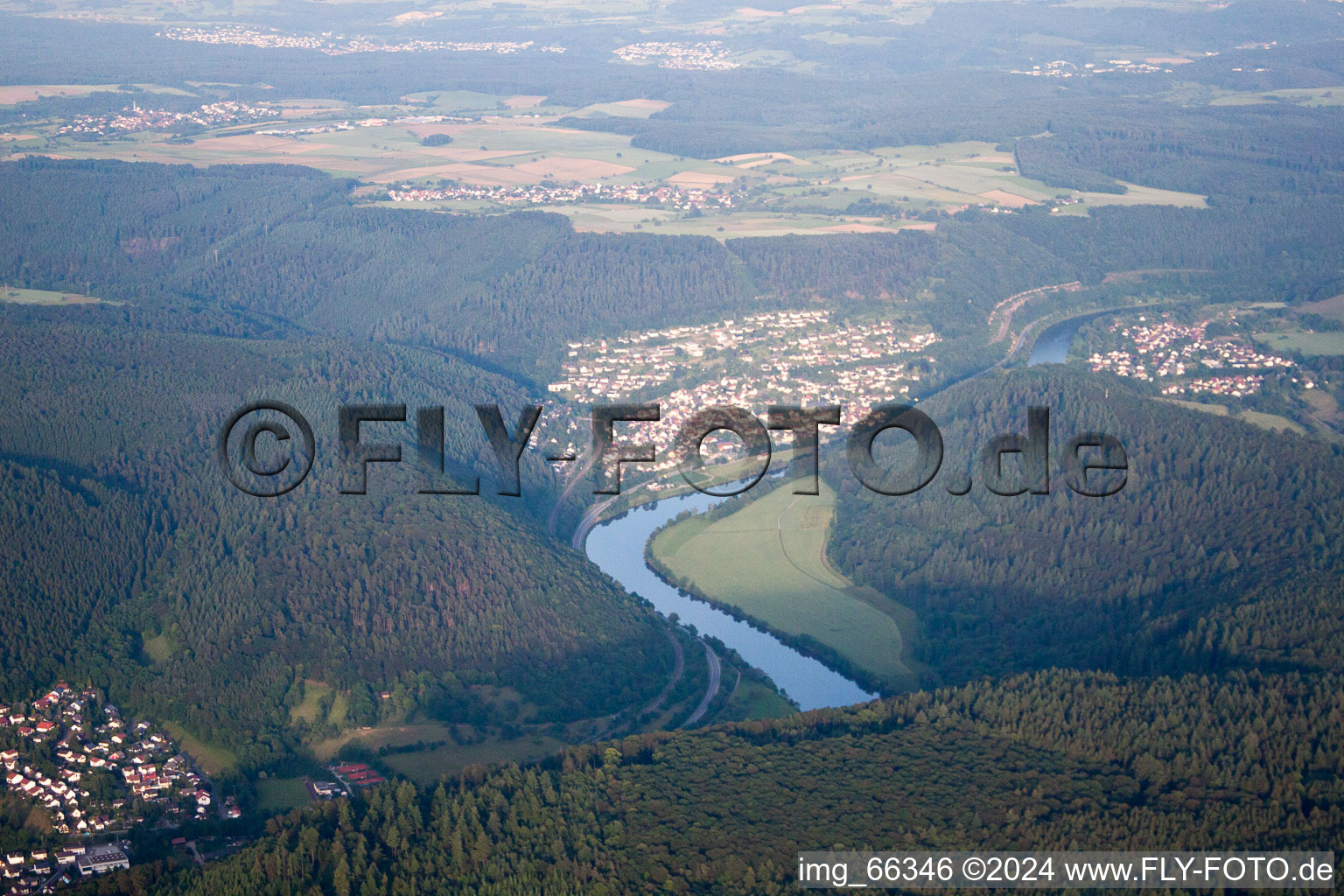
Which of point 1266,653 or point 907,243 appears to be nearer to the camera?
point 1266,653

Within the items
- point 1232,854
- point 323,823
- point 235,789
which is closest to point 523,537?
point 235,789

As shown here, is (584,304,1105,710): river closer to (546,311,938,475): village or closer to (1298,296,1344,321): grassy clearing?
(546,311,938,475): village

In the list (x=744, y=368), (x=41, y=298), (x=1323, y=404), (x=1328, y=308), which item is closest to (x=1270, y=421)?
(x=1323, y=404)

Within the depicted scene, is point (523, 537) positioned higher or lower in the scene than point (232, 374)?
lower

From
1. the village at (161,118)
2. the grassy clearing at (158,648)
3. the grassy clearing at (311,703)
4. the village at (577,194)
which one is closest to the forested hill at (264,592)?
the grassy clearing at (158,648)

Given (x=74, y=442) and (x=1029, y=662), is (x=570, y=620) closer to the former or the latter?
(x=1029, y=662)

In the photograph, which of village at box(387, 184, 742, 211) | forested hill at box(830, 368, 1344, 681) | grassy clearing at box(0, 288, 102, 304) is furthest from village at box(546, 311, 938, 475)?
grassy clearing at box(0, 288, 102, 304)
